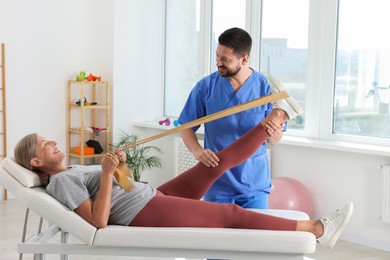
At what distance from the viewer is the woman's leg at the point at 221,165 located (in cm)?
263

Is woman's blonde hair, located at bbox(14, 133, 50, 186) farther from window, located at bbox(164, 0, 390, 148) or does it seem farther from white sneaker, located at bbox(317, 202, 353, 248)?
window, located at bbox(164, 0, 390, 148)

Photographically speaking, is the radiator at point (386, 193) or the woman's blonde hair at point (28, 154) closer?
the woman's blonde hair at point (28, 154)

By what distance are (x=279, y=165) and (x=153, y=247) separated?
8.15ft

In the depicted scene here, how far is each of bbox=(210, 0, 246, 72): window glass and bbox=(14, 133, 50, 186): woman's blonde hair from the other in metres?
2.78

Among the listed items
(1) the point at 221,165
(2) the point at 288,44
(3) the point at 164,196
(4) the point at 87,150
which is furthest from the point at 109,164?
(4) the point at 87,150

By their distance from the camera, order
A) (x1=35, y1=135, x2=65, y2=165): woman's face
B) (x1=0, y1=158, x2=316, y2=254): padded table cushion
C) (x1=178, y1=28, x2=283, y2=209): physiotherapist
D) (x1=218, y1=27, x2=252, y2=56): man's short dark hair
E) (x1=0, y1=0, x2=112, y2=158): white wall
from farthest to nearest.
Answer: (x1=0, y1=0, x2=112, y2=158): white wall, (x1=178, y1=28, x2=283, y2=209): physiotherapist, (x1=218, y1=27, x2=252, y2=56): man's short dark hair, (x1=35, y1=135, x2=65, y2=165): woman's face, (x1=0, y1=158, x2=316, y2=254): padded table cushion

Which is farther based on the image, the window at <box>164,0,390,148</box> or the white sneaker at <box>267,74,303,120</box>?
the window at <box>164,0,390,148</box>

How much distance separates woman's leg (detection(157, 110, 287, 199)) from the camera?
2.63 metres

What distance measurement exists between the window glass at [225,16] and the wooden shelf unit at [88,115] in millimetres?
1050

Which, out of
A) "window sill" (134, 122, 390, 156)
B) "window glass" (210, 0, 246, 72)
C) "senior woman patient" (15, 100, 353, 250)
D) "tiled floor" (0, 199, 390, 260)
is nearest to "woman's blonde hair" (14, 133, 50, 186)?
"senior woman patient" (15, 100, 353, 250)

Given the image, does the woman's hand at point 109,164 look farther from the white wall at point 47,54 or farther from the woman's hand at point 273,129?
the white wall at point 47,54

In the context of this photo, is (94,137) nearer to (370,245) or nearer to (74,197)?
(370,245)

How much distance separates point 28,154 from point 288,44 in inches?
103

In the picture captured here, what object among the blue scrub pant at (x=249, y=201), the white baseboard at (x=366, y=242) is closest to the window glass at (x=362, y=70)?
the white baseboard at (x=366, y=242)
